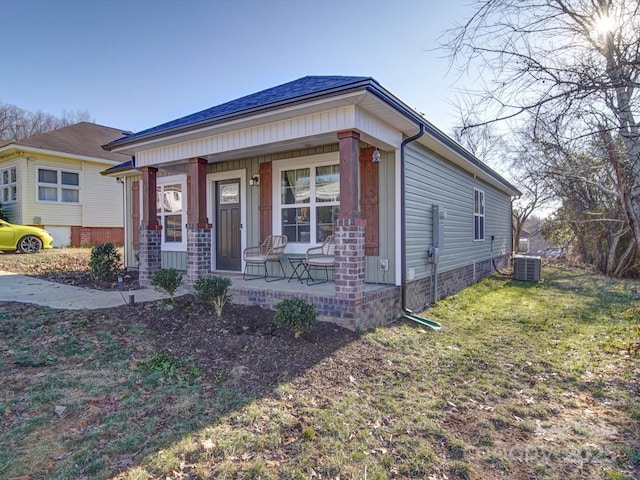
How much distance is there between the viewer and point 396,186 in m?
5.55

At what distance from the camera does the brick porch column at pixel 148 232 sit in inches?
267

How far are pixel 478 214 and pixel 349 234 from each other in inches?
279

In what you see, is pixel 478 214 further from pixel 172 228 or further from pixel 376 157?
pixel 172 228

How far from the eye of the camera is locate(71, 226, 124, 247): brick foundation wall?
13859 millimetres

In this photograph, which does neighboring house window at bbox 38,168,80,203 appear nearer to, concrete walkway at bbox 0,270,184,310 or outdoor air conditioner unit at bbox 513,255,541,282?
concrete walkway at bbox 0,270,184,310

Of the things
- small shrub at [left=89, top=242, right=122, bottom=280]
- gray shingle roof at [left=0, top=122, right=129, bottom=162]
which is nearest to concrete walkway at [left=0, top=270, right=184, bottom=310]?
small shrub at [left=89, top=242, right=122, bottom=280]

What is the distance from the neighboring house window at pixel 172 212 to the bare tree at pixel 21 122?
69.2 ft

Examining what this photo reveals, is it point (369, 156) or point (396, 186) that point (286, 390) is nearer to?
point (396, 186)

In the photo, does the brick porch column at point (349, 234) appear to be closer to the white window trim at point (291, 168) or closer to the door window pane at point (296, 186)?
the white window trim at point (291, 168)

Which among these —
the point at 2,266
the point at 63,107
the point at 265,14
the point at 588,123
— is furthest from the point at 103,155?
the point at 63,107

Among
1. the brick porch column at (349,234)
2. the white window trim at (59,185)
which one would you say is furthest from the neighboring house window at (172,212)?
the white window trim at (59,185)

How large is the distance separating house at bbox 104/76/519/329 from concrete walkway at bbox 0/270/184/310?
802 mm

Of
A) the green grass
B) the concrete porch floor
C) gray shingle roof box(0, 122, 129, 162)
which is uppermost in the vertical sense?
gray shingle roof box(0, 122, 129, 162)

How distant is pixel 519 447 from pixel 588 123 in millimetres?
3197
